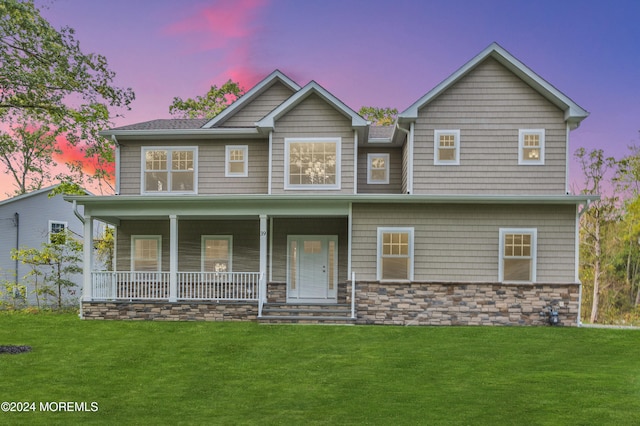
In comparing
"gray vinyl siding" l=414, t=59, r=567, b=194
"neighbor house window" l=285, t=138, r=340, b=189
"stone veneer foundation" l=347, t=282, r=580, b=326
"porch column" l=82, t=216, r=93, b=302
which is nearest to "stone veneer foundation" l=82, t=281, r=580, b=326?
"stone veneer foundation" l=347, t=282, r=580, b=326

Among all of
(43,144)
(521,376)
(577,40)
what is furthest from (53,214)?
(577,40)

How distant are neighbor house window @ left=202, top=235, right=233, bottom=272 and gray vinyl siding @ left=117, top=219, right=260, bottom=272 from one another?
0.44 ft

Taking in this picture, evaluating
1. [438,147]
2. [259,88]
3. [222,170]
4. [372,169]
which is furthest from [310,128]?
[438,147]

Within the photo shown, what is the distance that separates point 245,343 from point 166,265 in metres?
6.42

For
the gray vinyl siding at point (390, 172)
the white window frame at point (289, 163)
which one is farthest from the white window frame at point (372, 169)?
the white window frame at point (289, 163)

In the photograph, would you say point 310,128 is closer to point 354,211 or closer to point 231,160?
point 231,160

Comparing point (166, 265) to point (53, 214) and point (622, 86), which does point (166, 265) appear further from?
point (622, 86)

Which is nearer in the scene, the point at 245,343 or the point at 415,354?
the point at 415,354

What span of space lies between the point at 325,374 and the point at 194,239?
30.0 ft

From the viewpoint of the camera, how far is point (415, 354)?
10.1 metres

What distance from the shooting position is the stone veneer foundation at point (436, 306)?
13.6m

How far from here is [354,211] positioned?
14172 mm

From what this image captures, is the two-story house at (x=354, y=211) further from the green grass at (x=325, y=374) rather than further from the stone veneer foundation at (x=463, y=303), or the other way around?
the green grass at (x=325, y=374)

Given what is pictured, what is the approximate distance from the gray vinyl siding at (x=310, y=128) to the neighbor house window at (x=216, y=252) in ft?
9.10
